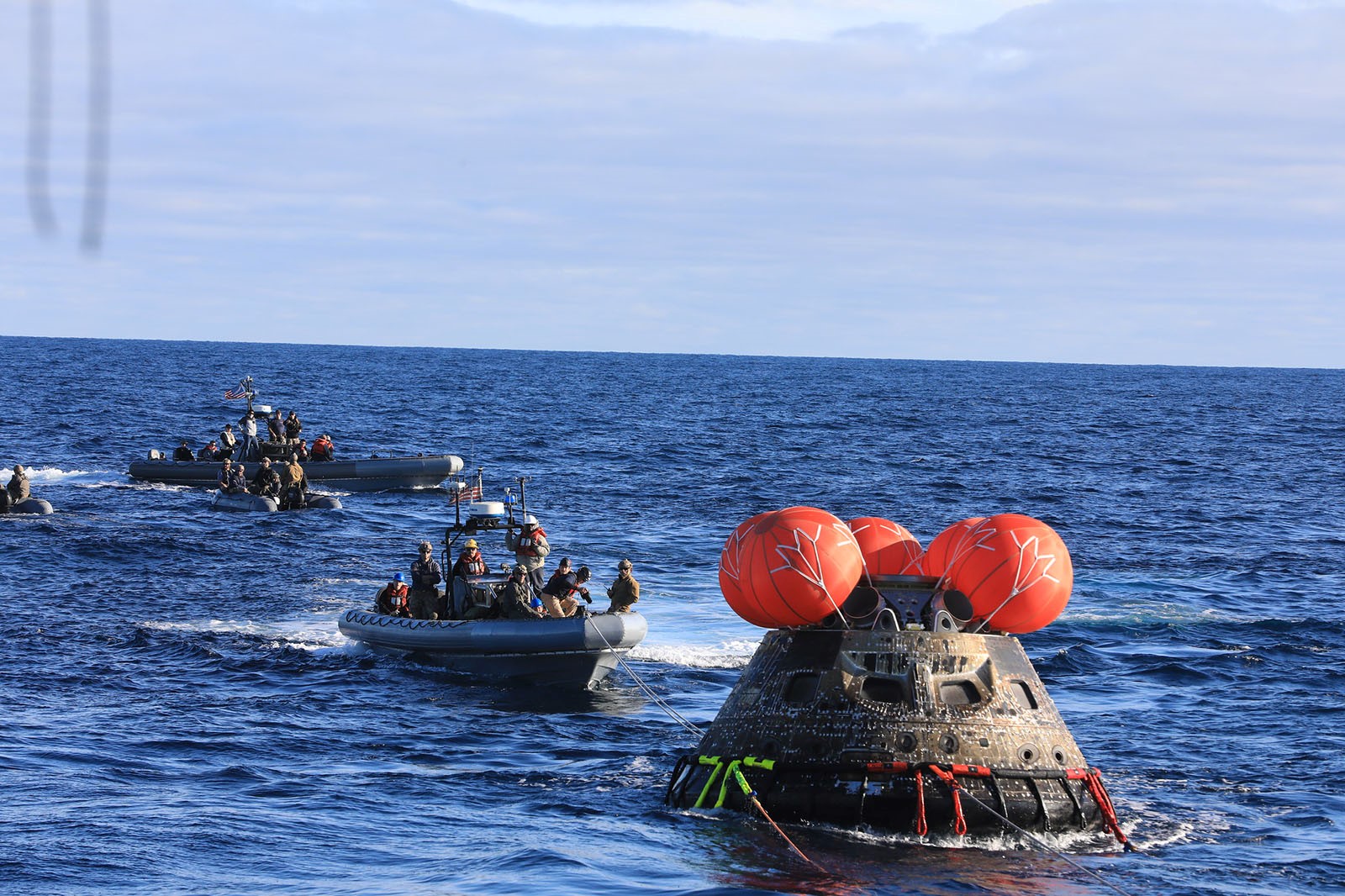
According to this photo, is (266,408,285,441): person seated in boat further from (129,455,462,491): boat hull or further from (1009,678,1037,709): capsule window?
(1009,678,1037,709): capsule window

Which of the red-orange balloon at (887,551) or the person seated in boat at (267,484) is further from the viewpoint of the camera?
the person seated in boat at (267,484)

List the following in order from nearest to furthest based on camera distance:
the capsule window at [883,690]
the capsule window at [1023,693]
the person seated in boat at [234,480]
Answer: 1. the capsule window at [883,690]
2. the capsule window at [1023,693]
3. the person seated in boat at [234,480]

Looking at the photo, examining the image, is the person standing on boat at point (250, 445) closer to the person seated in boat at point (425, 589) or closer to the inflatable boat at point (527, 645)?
the person seated in boat at point (425, 589)

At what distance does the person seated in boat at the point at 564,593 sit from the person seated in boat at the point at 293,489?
1954 centimetres

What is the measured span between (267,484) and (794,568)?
28.4 m

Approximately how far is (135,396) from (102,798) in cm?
7758

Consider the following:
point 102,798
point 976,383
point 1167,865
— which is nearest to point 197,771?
point 102,798

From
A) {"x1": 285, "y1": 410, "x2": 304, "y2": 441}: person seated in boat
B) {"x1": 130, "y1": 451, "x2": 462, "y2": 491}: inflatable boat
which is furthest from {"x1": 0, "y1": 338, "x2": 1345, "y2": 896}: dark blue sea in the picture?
{"x1": 285, "y1": 410, "x2": 304, "y2": 441}: person seated in boat

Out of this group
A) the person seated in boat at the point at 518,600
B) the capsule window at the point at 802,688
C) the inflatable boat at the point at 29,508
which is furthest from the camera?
the inflatable boat at the point at 29,508

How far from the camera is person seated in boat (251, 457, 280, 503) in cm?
4050

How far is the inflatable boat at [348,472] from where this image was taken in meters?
45.3

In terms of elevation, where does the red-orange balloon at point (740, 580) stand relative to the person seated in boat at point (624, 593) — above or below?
above

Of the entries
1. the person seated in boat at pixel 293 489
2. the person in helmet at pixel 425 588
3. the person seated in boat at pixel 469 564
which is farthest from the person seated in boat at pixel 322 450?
the person seated in boat at pixel 469 564

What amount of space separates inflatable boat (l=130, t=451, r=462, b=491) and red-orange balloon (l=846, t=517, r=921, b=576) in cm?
3124
